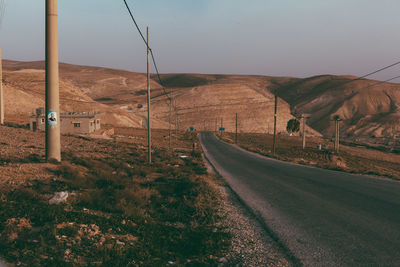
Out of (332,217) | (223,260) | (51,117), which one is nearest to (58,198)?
(223,260)

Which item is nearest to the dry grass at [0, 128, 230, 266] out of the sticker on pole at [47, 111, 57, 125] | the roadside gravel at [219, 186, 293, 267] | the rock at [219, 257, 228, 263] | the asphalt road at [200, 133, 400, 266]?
the rock at [219, 257, 228, 263]

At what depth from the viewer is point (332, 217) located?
8805mm

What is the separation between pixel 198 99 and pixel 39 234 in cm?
16504

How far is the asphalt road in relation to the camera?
20.1 feet

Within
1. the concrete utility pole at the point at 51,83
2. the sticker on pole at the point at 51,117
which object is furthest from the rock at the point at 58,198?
the sticker on pole at the point at 51,117

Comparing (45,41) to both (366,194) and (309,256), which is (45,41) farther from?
(366,194)

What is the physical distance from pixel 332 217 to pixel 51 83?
13975 mm

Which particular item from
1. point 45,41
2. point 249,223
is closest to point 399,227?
point 249,223

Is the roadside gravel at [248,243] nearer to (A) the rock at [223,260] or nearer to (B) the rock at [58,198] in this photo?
(A) the rock at [223,260]

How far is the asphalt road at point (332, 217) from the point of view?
6.14 metres

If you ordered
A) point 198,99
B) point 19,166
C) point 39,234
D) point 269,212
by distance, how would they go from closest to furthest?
1. point 39,234
2. point 269,212
3. point 19,166
4. point 198,99

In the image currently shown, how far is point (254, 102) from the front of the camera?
17188 cm

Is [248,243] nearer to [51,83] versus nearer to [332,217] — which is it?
[332,217]

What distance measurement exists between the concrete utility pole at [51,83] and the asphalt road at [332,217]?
9819 millimetres
